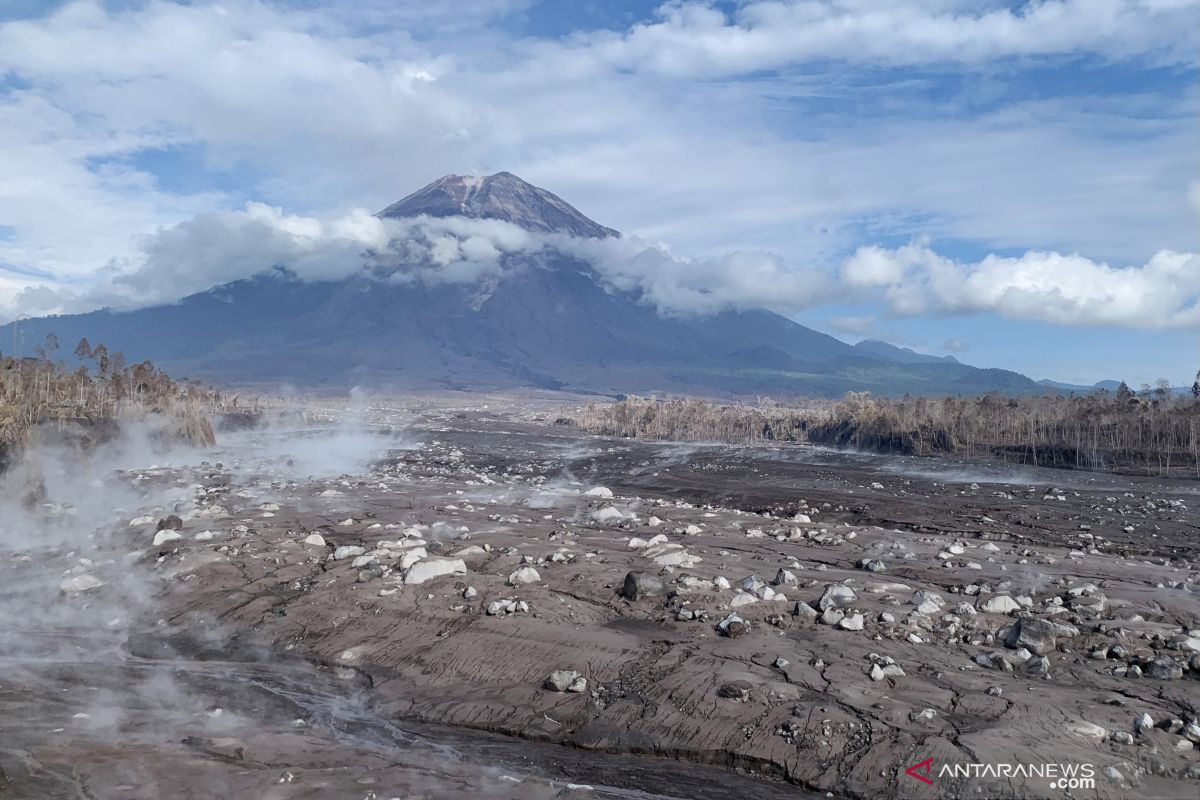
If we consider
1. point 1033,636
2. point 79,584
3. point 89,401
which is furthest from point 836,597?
point 89,401

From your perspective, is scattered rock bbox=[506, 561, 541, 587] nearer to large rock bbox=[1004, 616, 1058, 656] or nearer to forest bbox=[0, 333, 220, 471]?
large rock bbox=[1004, 616, 1058, 656]

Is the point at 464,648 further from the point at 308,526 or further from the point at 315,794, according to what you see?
the point at 308,526

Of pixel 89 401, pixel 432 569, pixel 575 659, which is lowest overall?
pixel 575 659

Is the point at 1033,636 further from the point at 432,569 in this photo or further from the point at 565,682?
the point at 432,569

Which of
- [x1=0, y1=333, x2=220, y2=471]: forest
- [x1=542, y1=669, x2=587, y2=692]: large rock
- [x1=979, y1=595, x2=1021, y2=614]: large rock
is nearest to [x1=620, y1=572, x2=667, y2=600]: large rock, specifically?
[x1=542, y1=669, x2=587, y2=692]: large rock

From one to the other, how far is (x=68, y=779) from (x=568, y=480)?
31519 millimetres

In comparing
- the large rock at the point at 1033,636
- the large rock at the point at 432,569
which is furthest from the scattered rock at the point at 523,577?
the large rock at the point at 1033,636

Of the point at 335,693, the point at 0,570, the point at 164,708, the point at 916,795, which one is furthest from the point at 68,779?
the point at 0,570

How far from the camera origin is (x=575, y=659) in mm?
9977

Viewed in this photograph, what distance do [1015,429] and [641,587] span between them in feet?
194

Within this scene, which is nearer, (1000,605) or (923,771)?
(923,771)

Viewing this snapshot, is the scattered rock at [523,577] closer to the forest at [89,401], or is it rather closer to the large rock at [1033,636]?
the large rock at [1033,636]

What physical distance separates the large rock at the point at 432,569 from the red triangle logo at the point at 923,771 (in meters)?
8.00

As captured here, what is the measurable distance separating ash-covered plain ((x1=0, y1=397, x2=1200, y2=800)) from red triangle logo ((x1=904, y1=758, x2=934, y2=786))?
40 mm
